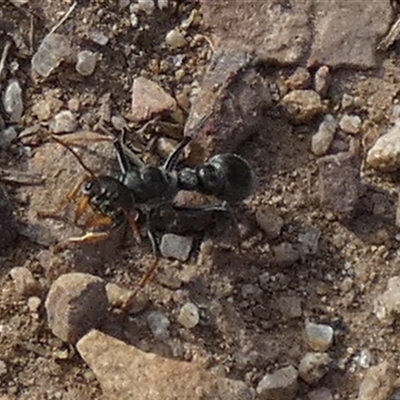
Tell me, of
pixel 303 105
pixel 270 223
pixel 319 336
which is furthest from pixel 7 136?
pixel 319 336

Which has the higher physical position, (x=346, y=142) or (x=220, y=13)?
(x=220, y=13)

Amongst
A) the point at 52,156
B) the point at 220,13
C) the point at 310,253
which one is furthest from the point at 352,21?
the point at 52,156

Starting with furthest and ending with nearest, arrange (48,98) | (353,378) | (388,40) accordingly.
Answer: (388,40)
(48,98)
(353,378)

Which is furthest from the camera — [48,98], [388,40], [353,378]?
[388,40]

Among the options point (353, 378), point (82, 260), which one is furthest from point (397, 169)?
point (82, 260)

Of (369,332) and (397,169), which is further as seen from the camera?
(397,169)

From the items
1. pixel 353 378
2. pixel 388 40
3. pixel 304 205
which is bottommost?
pixel 353 378

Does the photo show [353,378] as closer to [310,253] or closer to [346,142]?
[310,253]

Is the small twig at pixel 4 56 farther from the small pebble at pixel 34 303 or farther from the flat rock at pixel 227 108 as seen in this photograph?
the small pebble at pixel 34 303
